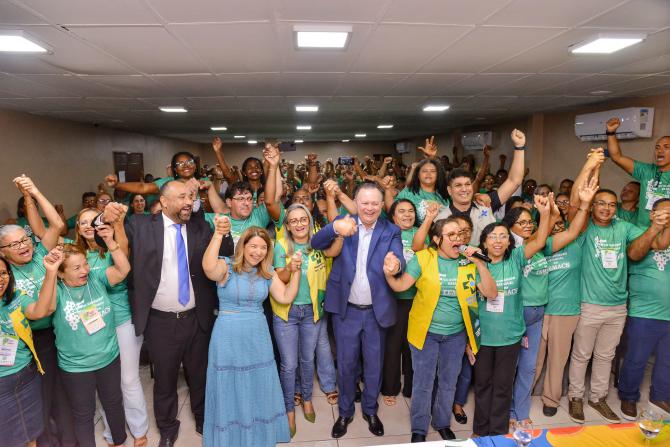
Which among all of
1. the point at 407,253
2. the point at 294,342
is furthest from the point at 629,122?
the point at 294,342

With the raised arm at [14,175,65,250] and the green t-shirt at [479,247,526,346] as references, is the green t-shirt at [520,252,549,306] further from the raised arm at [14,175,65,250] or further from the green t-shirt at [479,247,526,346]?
the raised arm at [14,175,65,250]

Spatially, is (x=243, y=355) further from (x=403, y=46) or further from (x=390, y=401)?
(x=403, y=46)

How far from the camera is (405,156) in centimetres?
1708

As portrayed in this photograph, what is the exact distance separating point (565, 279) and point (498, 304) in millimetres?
805

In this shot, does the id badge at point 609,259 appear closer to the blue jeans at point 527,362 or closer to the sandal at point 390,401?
the blue jeans at point 527,362

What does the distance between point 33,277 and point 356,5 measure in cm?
249

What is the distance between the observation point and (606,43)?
2922mm

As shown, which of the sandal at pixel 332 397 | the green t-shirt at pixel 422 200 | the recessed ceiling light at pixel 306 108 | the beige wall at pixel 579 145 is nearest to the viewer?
the sandal at pixel 332 397

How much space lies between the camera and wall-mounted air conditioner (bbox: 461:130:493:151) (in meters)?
9.35

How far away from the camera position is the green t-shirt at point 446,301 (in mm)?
2428

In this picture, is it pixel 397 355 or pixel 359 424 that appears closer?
pixel 359 424

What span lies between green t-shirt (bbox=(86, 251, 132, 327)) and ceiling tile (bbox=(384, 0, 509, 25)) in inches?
95.2

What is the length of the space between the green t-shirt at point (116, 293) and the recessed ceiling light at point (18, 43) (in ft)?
4.94

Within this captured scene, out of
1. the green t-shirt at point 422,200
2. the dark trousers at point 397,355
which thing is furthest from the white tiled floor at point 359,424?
the green t-shirt at point 422,200
